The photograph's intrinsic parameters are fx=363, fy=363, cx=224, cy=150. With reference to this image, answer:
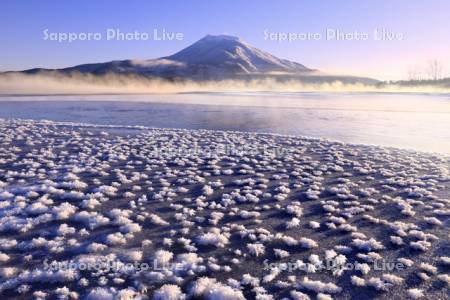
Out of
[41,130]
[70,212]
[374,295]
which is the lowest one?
[374,295]

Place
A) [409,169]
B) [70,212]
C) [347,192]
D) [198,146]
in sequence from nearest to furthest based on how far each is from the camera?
[70,212] < [347,192] < [409,169] < [198,146]

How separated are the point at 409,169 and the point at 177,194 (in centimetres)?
1086

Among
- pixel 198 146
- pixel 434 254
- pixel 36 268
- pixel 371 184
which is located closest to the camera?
pixel 36 268

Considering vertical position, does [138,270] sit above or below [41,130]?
below

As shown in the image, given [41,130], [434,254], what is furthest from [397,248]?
[41,130]

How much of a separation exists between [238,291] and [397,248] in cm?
440

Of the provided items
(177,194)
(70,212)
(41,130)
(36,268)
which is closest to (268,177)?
(177,194)

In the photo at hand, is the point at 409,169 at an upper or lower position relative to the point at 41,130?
lower

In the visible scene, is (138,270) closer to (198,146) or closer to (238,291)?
(238,291)

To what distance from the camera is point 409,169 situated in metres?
16.5

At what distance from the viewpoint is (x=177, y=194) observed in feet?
40.8

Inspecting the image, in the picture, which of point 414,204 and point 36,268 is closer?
point 36,268

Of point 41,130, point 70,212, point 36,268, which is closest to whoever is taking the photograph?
point 36,268

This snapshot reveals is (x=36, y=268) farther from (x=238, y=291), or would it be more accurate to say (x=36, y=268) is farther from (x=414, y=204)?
(x=414, y=204)
